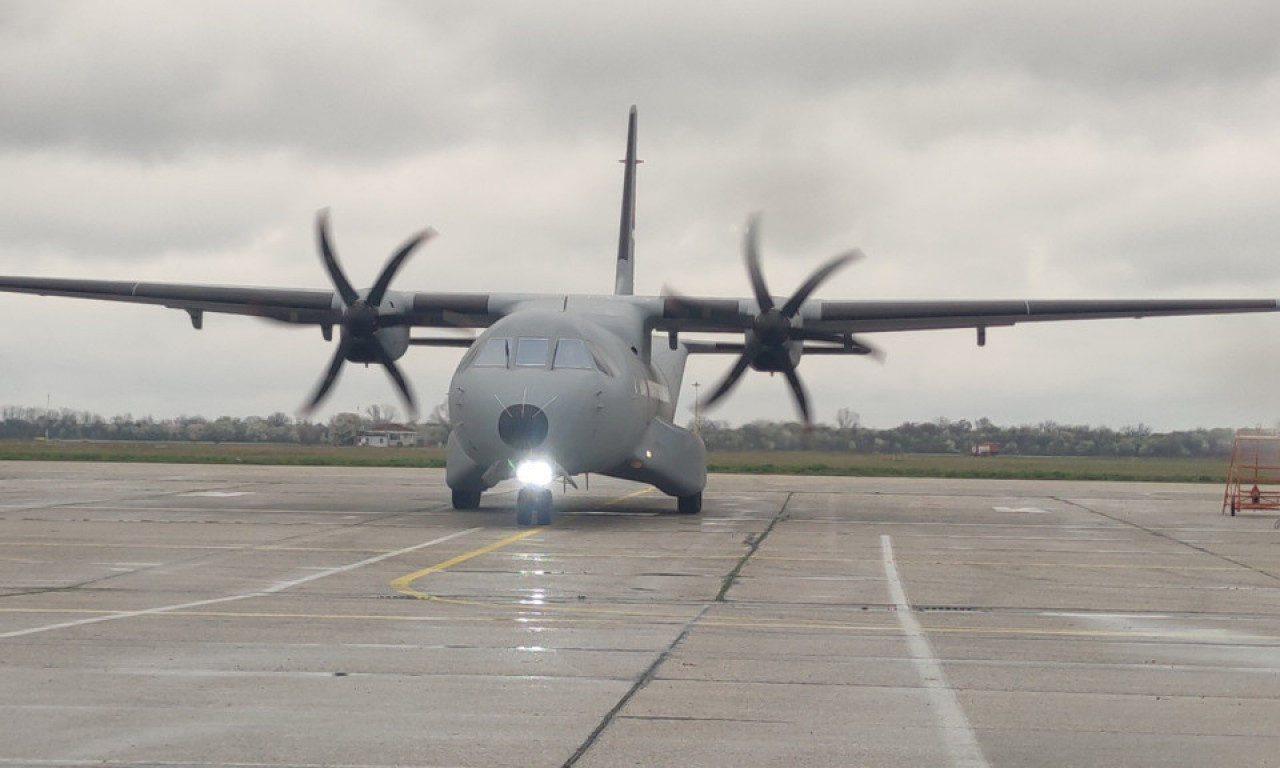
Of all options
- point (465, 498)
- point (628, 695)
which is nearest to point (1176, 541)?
point (465, 498)

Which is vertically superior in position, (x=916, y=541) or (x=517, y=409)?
(x=517, y=409)

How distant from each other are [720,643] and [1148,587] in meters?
6.72

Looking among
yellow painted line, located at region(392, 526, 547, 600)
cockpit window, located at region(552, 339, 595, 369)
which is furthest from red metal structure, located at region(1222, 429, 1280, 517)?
yellow painted line, located at region(392, 526, 547, 600)

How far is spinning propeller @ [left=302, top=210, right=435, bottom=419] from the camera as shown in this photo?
2694 cm

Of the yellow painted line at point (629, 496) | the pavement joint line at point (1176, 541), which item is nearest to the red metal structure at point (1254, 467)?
the pavement joint line at point (1176, 541)

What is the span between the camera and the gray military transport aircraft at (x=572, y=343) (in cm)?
2244

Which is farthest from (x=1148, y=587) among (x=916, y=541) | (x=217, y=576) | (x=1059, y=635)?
(x=217, y=576)

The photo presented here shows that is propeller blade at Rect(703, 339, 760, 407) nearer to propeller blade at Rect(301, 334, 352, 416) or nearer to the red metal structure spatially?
propeller blade at Rect(301, 334, 352, 416)

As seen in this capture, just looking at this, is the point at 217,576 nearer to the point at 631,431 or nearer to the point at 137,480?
the point at 631,431

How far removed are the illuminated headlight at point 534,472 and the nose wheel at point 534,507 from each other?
0.16 m

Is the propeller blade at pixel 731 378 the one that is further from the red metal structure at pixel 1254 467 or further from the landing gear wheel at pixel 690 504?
the red metal structure at pixel 1254 467

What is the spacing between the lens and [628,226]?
116ft

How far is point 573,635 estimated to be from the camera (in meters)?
10.6

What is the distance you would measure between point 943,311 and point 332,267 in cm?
1213
